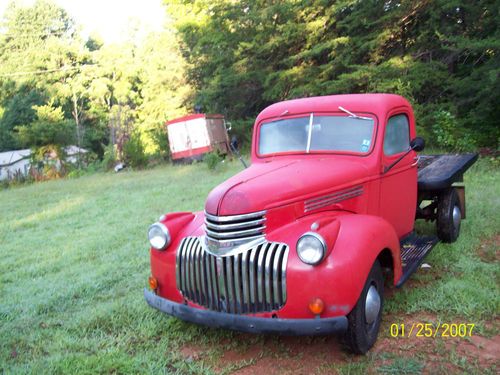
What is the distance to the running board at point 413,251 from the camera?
13.0 feet

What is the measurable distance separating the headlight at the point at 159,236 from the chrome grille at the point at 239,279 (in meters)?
0.26

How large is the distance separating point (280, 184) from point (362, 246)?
75cm

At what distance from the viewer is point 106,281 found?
5.18 metres

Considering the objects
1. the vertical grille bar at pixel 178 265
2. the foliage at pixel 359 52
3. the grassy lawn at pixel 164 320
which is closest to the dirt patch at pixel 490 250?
the grassy lawn at pixel 164 320

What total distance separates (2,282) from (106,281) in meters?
1.47

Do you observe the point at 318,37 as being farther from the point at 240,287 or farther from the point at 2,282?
the point at 240,287

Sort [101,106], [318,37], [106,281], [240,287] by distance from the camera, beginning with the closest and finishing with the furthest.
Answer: [240,287] < [106,281] < [318,37] < [101,106]

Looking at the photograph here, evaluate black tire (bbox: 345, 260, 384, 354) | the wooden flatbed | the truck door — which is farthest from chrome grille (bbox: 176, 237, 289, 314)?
the wooden flatbed

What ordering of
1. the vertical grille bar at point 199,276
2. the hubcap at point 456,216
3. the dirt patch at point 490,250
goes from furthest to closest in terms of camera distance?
the hubcap at point 456,216 → the dirt patch at point 490,250 → the vertical grille bar at point 199,276

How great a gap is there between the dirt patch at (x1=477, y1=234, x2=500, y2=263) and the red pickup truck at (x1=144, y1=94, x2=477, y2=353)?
92 centimetres

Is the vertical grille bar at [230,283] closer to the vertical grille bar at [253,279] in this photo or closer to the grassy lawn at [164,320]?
the vertical grille bar at [253,279]

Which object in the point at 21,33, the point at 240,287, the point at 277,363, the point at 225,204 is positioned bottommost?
the point at 277,363

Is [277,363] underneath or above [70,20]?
underneath

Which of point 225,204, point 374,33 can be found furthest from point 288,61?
point 225,204
